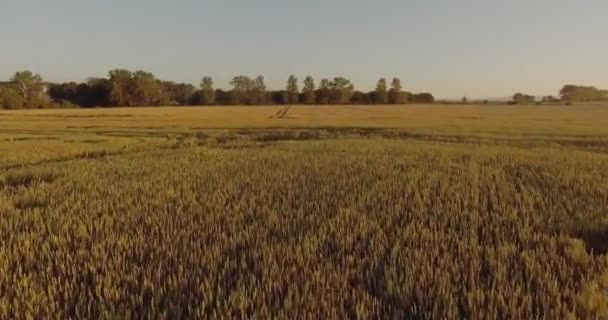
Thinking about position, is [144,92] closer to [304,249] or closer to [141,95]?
Answer: [141,95]

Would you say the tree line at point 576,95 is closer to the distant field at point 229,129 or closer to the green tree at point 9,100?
the distant field at point 229,129

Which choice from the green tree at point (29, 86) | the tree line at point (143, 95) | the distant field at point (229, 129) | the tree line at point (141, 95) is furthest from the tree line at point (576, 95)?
the green tree at point (29, 86)

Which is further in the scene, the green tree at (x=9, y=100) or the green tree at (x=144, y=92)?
the green tree at (x=144, y=92)

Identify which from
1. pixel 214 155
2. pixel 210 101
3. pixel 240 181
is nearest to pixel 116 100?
pixel 210 101

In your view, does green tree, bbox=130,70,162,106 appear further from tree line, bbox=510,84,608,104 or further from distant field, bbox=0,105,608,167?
tree line, bbox=510,84,608,104

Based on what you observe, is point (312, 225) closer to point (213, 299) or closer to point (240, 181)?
point (213, 299)

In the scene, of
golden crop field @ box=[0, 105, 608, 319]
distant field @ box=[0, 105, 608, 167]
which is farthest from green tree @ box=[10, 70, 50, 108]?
golden crop field @ box=[0, 105, 608, 319]

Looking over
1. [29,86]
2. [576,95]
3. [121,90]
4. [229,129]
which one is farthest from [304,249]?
[576,95]

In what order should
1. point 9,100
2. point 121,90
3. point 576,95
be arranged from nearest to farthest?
point 9,100 < point 121,90 < point 576,95

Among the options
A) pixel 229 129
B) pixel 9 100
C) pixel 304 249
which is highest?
pixel 9 100

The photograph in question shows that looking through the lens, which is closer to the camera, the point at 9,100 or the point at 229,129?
the point at 229,129

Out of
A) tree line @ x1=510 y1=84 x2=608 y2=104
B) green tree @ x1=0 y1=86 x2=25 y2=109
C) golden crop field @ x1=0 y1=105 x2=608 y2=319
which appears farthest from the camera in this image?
tree line @ x1=510 y1=84 x2=608 y2=104
